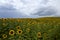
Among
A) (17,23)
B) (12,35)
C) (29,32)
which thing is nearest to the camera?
(12,35)

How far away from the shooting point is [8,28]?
23.2ft

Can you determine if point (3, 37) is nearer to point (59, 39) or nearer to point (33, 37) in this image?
point (33, 37)

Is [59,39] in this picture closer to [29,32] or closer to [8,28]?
[29,32]

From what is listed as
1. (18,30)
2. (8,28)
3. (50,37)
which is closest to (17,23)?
(8,28)

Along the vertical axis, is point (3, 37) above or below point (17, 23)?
below

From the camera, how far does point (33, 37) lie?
6.67 meters

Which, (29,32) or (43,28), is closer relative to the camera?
(29,32)

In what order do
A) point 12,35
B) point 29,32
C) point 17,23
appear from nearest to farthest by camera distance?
point 12,35, point 29,32, point 17,23

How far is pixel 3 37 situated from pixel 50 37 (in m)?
1.63

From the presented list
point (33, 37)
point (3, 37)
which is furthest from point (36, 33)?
point (3, 37)

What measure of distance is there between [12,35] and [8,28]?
2.29 ft

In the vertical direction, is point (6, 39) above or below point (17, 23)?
below

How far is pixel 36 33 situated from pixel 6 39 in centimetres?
107

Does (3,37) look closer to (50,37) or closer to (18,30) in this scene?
(18,30)
